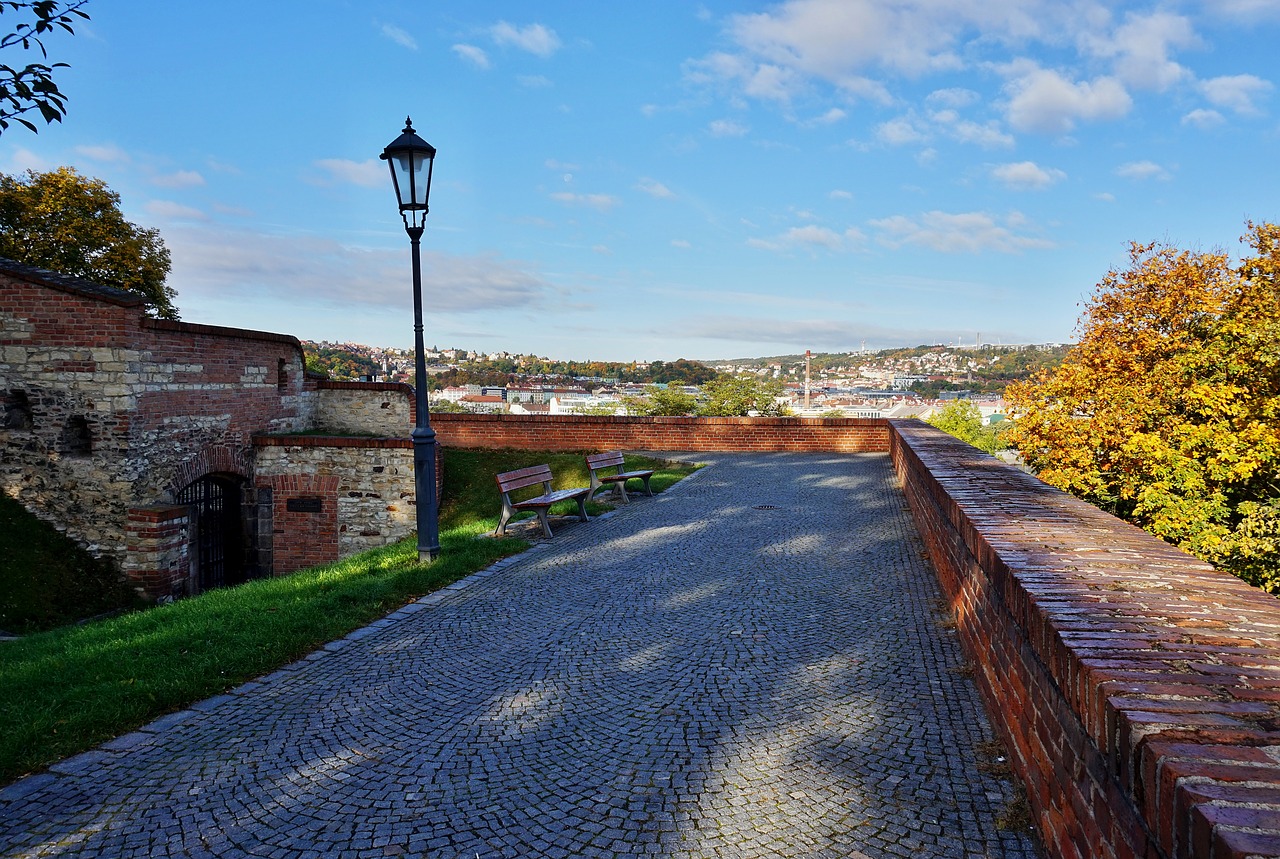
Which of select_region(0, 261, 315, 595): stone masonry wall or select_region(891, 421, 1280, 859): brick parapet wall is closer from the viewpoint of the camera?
select_region(891, 421, 1280, 859): brick parapet wall

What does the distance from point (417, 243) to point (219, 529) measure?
7925 millimetres

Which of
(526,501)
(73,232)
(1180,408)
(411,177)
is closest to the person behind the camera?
(411,177)

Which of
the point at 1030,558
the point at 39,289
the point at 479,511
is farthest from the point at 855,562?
the point at 39,289

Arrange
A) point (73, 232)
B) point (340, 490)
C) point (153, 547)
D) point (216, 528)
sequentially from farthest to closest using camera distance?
point (73, 232)
point (340, 490)
point (216, 528)
point (153, 547)

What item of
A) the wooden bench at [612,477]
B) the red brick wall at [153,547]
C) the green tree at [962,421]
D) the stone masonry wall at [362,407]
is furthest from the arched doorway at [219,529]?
the green tree at [962,421]

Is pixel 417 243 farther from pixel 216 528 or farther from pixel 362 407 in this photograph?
pixel 362 407

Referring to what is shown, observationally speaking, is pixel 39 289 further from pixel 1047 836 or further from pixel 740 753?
pixel 1047 836

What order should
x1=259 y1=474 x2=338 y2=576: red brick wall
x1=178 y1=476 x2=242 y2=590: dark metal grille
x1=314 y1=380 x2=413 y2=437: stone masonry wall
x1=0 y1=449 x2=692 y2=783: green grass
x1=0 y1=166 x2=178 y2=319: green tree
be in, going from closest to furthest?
1. x1=0 y1=449 x2=692 y2=783: green grass
2. x1=178 y1=476 x2=242 y2=590: dark metal grille
3. x1=259 y1=474 x2=338 y2=576: red brick wall
4. x1=314 y1=380 x2=413 y2=437: stone masonry wall
5. x1=0 y1=166 x2=178 y2=319: green tree

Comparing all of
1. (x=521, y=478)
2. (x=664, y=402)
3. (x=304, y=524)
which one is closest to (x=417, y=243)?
(x=521, y=478)

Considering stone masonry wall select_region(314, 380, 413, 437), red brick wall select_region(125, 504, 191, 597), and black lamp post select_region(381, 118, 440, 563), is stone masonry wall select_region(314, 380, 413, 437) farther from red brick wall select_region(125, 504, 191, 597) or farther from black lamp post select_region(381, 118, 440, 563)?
black lamp post select_region(381, 118, 440, 563)

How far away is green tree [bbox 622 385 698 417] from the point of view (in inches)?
1806

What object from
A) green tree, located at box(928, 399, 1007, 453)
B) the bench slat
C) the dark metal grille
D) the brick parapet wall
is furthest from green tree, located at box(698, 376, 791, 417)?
the brick parapet wall

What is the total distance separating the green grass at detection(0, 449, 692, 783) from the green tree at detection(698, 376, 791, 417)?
133 feet

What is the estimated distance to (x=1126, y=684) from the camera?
1996 millimetres
